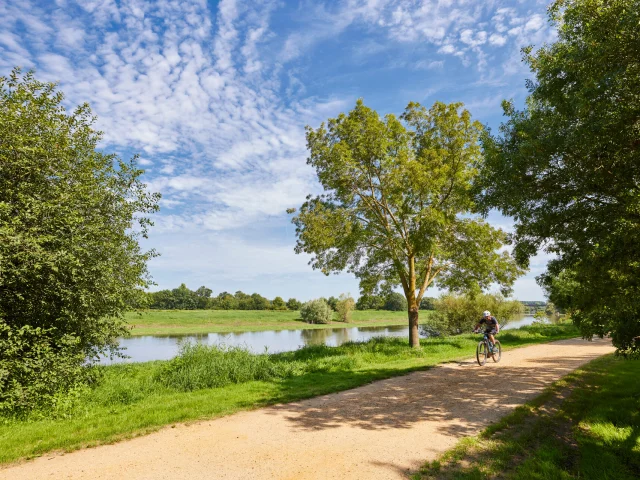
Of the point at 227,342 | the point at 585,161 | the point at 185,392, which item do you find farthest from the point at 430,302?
the point at 585,161

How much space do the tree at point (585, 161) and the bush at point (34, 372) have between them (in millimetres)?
10338

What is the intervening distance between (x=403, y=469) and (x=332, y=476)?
98 cm

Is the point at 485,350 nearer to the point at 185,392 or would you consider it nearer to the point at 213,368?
the point at 213,368

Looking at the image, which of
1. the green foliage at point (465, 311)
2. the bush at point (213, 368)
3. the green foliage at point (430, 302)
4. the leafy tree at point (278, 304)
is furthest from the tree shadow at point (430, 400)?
the leafy tree at point (278, 304)

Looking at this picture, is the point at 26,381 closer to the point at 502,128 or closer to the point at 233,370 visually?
the point at 233,370

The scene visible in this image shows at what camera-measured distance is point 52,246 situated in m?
8.12

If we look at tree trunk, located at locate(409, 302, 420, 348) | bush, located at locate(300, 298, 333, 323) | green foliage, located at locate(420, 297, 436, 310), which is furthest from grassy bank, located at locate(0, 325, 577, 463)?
bush, located at locate(300, 298, 333, 323)

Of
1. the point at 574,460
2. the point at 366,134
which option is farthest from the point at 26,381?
the point at 366,134

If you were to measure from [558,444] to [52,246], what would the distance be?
10.7 meters

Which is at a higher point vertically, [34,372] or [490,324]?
[490,324]

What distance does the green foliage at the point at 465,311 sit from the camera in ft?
113

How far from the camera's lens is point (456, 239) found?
17.9 meters

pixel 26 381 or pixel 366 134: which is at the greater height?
pixel 366 134

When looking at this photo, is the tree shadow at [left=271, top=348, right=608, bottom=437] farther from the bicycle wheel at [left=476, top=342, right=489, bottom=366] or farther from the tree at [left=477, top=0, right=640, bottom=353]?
the tree at [left=477, top=0, right=640, bottom=353]
